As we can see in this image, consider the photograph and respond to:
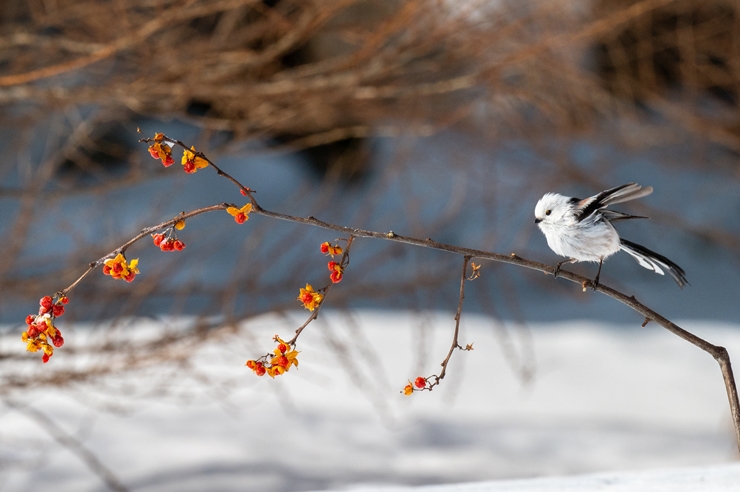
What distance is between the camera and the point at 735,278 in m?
3.67

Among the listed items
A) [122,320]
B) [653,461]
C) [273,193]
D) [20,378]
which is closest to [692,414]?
[653,461]

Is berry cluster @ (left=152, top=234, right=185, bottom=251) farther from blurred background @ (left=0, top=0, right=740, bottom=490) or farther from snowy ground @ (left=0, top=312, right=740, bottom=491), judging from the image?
snowy ground @ (left=0, top=312, right=740, bottom=491)

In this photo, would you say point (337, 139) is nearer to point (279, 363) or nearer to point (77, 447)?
point (77, 447)

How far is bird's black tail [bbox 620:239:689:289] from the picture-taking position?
66 cm

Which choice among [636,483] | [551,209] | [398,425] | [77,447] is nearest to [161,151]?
[551,209]

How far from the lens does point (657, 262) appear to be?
0.67 metres

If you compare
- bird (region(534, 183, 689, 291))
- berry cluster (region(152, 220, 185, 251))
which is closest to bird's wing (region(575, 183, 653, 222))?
bird (region(534, 183, 689, 291))

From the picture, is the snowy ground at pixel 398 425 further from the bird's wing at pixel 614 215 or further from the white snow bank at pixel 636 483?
the bird's wing at pixel 614 215

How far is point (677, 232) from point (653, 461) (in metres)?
2.10

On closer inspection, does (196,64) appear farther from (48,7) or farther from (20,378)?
(20,378)

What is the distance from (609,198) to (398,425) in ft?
5.59

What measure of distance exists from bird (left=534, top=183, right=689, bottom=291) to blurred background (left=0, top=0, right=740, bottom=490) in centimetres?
53

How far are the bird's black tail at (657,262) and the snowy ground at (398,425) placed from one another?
878 millimetres

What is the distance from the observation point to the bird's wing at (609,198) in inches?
24.2
